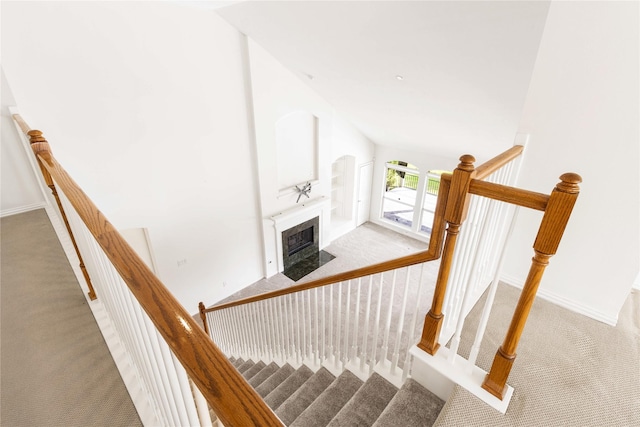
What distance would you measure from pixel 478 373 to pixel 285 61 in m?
5.21

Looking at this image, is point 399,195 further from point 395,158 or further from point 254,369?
point 254,369

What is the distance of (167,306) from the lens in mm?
623

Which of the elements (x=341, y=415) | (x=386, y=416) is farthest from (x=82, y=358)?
(x=386, y=416)

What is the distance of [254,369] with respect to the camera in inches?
143

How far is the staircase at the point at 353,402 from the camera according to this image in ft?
5.14

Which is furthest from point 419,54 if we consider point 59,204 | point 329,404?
point 59,204

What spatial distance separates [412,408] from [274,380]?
179cm

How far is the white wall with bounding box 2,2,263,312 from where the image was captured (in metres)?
3.47

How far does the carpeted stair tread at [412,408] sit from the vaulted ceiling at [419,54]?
2.84 m

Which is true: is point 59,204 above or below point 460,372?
above

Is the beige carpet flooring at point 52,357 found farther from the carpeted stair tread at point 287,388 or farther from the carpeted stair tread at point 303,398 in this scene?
the carpeted stair tread at point 287,388

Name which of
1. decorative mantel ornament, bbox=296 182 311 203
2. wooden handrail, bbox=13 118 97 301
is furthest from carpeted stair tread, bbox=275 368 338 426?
decorative mantel ornament, bbox=296 182 311 203

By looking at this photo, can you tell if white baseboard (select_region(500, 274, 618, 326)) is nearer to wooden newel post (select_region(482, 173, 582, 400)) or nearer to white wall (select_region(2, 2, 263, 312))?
wooden newel post (select_region(482, 173, 582, 400))

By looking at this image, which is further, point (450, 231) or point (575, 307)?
point (575, 307)
